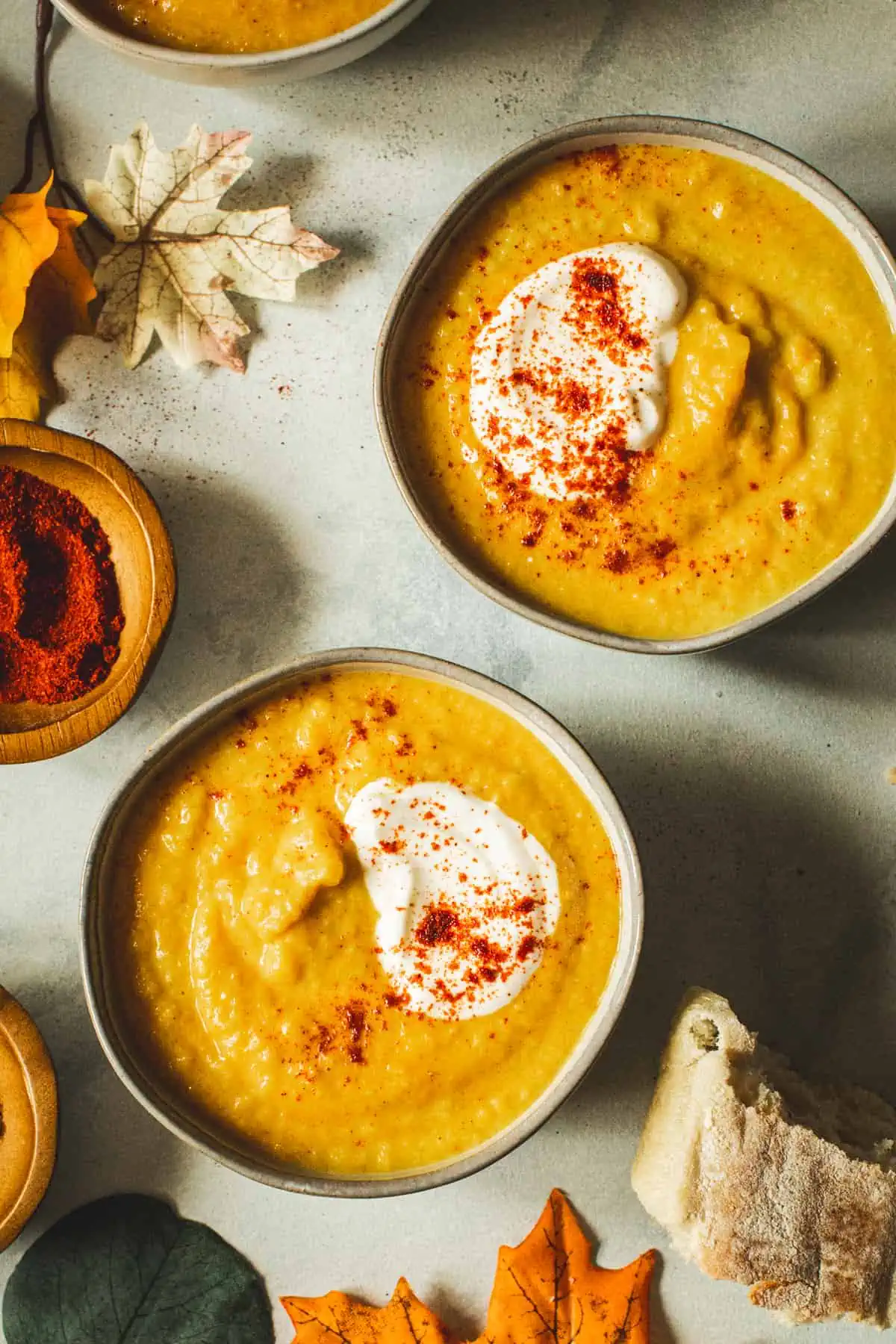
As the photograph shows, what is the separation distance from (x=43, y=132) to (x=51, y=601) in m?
1.02

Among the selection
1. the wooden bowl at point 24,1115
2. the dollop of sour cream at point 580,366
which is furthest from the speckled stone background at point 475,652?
the dollop of sour cream at point 580,366

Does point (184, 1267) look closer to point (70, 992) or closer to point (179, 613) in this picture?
point (70, 992)

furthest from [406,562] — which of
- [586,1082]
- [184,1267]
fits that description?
[184,1267]

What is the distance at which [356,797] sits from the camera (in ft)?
6.80

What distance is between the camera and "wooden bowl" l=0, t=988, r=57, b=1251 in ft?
7.44

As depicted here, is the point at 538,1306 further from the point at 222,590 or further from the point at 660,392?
the point at 660,392

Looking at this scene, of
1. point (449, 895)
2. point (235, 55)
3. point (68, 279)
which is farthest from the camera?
point (68, 279)

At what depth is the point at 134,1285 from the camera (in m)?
2.44

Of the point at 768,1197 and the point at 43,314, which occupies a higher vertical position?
the point at 43,314

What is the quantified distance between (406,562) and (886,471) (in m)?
0.93

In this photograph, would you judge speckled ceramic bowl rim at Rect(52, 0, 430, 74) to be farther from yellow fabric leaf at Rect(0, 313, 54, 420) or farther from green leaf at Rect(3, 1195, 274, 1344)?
green leaf at Rect(3, 1195, 274, 1344)

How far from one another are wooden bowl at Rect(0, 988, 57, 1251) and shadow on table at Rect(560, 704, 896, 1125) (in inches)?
39.7

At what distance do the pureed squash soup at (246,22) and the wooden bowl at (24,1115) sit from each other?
1.84 metres

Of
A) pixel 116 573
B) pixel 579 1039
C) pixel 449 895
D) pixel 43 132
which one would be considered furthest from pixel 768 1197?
pixel 43 132
